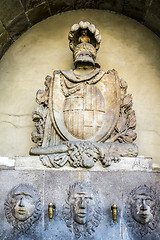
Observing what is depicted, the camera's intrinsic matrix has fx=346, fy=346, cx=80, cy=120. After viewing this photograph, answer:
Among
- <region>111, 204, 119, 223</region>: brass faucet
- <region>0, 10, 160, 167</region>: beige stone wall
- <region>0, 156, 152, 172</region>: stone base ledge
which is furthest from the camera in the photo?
<region>0, 10, 160, 167</region>: beige stone wall

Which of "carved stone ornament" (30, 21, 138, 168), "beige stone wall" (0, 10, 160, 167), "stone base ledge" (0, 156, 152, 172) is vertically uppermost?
"beige stone wall" (0, 10, 160, 167)

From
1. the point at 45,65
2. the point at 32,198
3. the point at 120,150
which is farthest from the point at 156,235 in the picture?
the point at 45,65

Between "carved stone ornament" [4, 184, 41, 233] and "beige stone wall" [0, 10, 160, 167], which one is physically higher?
"beige stone wall" [0, 10, 160, 167]

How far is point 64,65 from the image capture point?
504 centimetres

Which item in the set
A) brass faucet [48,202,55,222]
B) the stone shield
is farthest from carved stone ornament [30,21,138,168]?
brass faucet [48,202,55,222]

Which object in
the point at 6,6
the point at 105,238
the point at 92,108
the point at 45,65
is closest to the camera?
the point at 105,238

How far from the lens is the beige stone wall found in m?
4.75

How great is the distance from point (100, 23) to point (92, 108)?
1937 millimetres

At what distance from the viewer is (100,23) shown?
17.1 feet

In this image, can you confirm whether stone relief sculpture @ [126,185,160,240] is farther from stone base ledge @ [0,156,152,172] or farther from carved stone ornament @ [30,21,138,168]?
carved stone ornament @ [30,21,138,168]

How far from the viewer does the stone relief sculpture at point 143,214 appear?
3254 millimetres

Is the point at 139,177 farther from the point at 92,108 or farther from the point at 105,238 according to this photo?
the point at 92,108

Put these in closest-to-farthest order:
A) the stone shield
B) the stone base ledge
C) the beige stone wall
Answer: the stone base ledge
the stone shield
the beige stone wall

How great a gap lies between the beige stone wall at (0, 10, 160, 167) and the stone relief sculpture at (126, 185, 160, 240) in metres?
1.31
